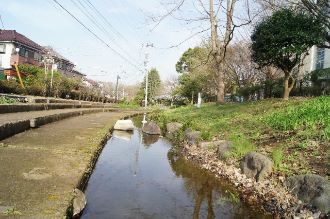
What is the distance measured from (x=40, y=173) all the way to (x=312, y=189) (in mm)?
3810

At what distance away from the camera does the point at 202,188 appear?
22.4 ft

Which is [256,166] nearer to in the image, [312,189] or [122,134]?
[312,189]

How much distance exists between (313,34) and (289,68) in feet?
5.42

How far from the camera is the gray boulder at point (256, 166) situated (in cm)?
661

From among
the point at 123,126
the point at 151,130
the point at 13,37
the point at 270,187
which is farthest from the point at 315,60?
the point at 13,37

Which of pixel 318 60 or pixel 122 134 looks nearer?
pixel 122 134

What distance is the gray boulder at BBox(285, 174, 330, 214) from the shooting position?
4.95 meters

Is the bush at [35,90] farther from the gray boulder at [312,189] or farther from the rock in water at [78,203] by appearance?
the gray boulder at [312,189]

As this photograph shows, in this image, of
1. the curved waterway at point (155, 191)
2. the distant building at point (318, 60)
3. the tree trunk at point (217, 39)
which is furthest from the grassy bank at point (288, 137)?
the distant building at point (318, 60)

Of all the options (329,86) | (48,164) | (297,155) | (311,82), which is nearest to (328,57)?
(311,82)

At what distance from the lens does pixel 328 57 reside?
2742cm

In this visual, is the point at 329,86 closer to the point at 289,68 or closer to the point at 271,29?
the point at 289,68

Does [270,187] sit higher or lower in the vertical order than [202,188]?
higher

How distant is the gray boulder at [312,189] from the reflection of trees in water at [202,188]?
2.95 feet
